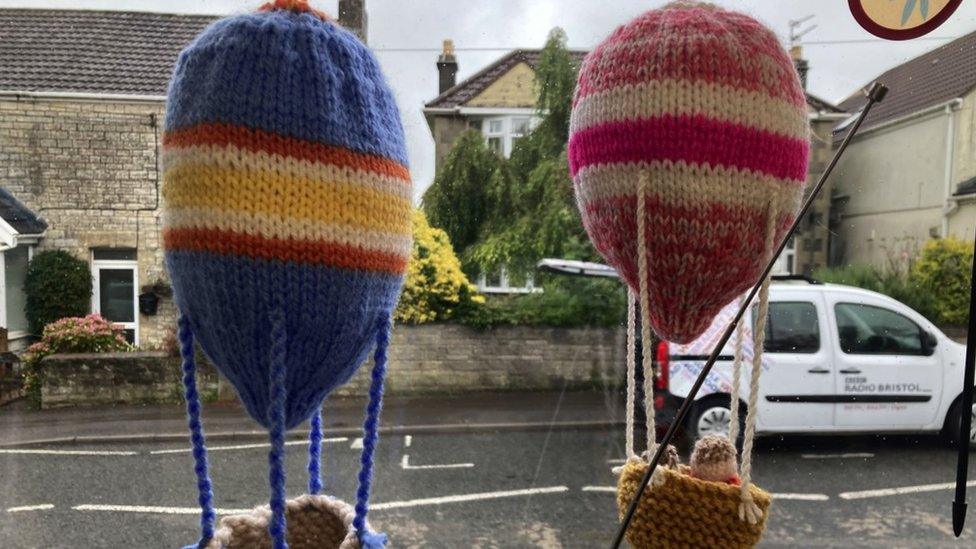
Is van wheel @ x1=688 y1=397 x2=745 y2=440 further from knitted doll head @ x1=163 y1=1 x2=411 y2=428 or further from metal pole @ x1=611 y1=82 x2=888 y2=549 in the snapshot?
knitted doll head @ x1=163 y1=1 x2=411 y2=428

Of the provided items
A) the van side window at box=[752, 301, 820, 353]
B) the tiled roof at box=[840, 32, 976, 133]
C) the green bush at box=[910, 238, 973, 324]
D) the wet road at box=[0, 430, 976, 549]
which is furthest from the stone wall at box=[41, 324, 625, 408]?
the tiled roof at box=[840, 32, 976, 133]

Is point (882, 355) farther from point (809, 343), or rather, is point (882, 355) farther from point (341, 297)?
point (341, 297)

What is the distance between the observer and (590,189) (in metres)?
0.42

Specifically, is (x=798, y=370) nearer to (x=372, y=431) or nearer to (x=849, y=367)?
(x=849, y=367)

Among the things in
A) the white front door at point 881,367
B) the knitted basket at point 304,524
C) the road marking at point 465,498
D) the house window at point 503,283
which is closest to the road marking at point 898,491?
the white front door at point 881,367

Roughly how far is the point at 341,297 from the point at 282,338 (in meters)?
0.04

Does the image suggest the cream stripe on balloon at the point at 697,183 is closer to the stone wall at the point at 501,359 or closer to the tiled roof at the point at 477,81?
the tiled roof at the point at 477,81

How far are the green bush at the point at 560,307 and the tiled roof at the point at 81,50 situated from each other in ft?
3.41

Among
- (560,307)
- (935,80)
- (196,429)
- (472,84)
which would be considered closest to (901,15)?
(196,429)

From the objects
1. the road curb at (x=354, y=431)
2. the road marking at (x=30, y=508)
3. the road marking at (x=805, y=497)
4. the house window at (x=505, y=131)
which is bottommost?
the road marking at (x=805, y=497)

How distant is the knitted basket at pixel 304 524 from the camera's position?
0.43 m

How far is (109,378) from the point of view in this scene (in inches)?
45.8

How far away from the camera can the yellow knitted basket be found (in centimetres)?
41

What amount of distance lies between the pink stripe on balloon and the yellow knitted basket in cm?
19
